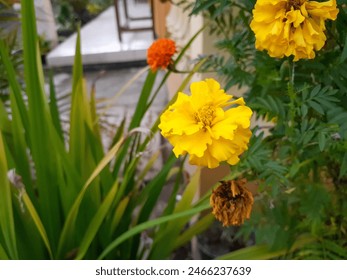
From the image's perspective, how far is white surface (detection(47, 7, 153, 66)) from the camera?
3.84 m

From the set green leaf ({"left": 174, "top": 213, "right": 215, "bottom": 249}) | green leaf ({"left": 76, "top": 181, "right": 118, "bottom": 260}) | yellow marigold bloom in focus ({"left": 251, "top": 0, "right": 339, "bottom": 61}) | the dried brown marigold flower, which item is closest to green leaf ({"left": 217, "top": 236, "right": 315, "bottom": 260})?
green leaf ({"left": 174, "top": 213, "right": 215, "bottom": 249})

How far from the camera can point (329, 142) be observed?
2.04ft

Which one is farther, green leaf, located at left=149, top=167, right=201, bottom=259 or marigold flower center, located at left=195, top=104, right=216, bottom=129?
green leaf, located at left=149, top=167, right=201, bottom=259

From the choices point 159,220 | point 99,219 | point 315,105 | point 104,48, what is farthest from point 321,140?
point 104,48

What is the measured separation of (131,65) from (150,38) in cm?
52

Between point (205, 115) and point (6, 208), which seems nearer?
point (205, 115)

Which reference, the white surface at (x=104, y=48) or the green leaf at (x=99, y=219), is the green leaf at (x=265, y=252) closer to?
the green leaf at (x=99, y=219)

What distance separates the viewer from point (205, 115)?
46cm

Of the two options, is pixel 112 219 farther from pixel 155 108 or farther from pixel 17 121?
pixel 155 108

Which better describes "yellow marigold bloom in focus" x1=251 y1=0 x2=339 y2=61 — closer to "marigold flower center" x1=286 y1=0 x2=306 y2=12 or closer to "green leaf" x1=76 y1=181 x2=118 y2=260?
"marigold flower center" x1=286 y1=0 x2=306 y2=12

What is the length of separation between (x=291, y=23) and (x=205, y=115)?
16 cm

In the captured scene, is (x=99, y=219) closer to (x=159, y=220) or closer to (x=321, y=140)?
(x=159, y=220)

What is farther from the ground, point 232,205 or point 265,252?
point 232,205

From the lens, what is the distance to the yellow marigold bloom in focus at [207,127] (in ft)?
1.48
